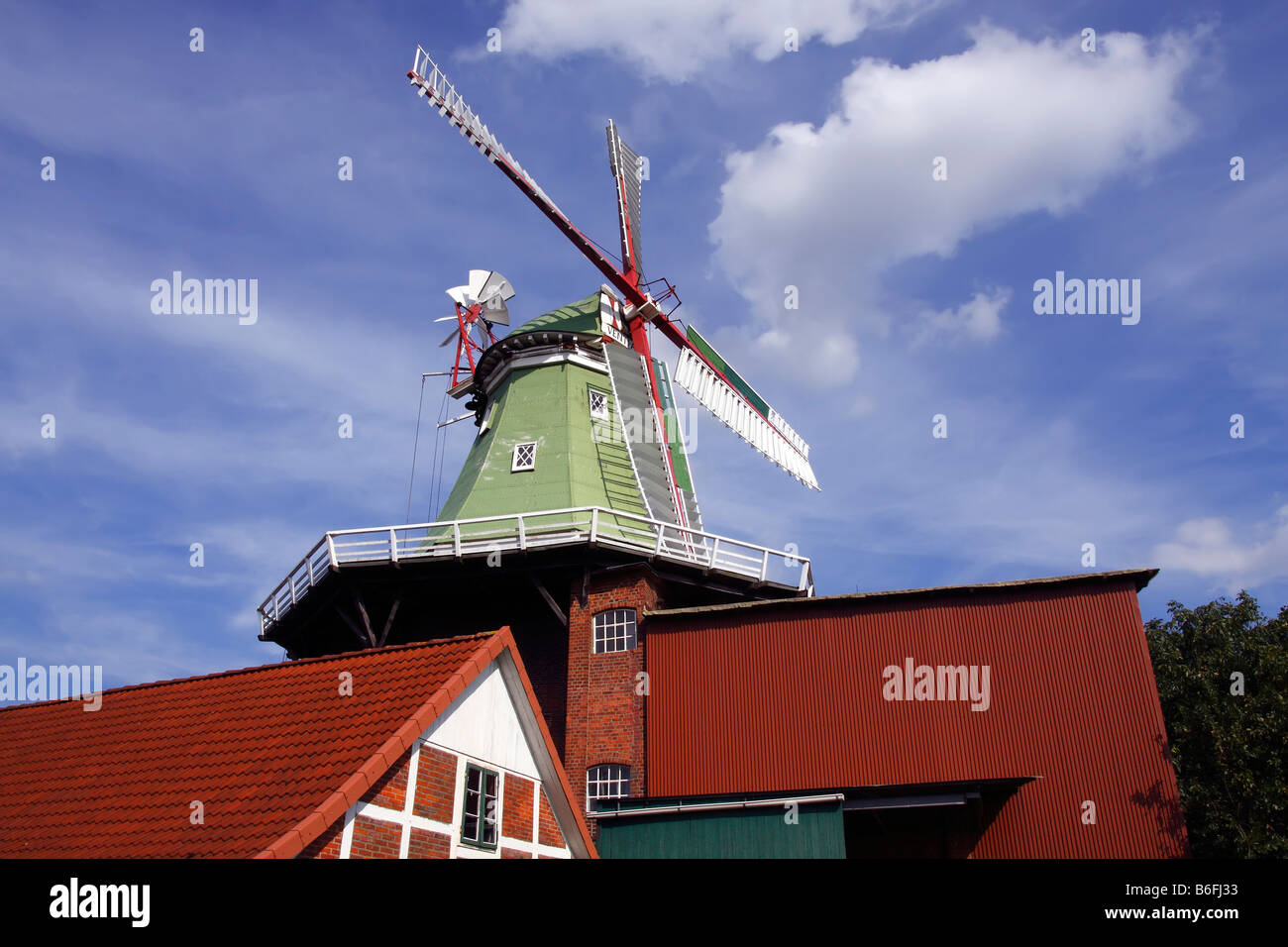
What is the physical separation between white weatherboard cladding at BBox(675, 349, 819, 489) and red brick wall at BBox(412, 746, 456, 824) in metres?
17.9

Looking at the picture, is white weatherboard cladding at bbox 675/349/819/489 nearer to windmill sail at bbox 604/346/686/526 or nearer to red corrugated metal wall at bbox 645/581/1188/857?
windmill sail at bbox 604/346/686/526

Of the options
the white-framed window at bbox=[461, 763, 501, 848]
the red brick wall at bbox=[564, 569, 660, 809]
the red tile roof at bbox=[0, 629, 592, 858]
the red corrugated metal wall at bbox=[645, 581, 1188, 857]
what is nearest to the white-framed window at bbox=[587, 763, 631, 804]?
the red brick wall at bbox=[564, 569, 660, 809]

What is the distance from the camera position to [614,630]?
20984mm

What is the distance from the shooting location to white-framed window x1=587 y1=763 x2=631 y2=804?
19.7 m

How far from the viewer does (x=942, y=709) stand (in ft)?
61.4

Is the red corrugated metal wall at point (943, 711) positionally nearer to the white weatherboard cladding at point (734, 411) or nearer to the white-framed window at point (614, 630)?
the white-framed window at point (614, 630)

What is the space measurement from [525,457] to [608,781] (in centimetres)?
837

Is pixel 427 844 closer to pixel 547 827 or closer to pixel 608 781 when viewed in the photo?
pixel 547 827

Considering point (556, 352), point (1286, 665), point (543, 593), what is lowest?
point (1286, 665)
